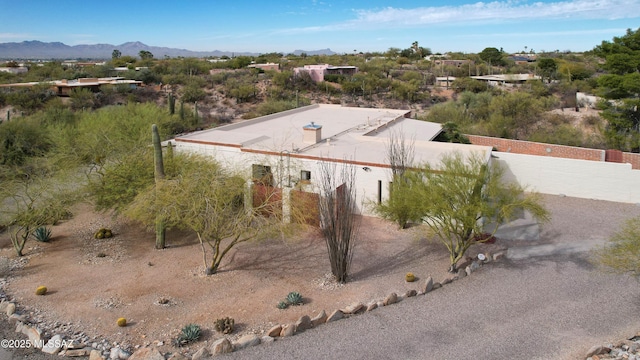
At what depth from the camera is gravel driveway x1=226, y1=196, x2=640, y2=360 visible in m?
10.7

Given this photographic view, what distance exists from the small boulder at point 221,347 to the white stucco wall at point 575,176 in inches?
687

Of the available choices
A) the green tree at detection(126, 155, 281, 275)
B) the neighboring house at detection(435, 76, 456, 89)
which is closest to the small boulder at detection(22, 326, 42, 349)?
the green tree at detection(126, 155, 281, 275)

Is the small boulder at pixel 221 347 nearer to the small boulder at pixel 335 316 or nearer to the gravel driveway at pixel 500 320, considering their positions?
the gravel driveway at pixel 500 320

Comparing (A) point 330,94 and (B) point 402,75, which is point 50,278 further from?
(B) point 402,75

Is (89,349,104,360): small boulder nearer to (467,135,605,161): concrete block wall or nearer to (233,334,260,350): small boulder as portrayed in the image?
(233,334,260,350): small boulder

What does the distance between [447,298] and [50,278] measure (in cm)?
1191

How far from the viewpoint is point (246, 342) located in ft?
36.2

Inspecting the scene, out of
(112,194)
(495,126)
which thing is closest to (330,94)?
(495,126)

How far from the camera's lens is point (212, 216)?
13.9m

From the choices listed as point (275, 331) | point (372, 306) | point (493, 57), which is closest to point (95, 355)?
point (275, 331)

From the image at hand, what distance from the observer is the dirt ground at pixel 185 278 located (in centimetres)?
1221

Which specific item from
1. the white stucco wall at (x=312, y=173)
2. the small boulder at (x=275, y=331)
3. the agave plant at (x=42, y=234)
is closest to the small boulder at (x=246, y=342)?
the small boulder at (x=275, y=331)

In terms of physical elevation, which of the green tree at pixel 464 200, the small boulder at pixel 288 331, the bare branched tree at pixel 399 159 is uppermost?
the bare branched tree at pixel 399 159

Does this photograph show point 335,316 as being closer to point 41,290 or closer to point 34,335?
point 34,335
